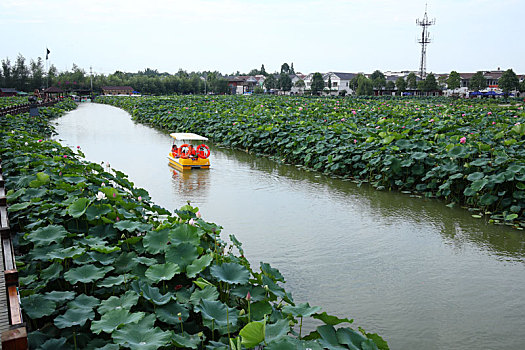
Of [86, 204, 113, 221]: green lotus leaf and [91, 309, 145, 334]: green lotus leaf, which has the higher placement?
[86, 204, 113, 221]: green lotus leaf

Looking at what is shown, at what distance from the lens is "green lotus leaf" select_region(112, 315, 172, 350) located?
2148mm

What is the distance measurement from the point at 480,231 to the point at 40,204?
17.5ft

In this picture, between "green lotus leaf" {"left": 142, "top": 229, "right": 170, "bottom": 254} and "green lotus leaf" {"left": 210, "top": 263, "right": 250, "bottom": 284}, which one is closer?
"green lotus leaf" {"left": 210, "top": 263, "right": 250, "bottom": 284}

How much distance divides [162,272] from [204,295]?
0.39 metres

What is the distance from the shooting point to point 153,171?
374 inches

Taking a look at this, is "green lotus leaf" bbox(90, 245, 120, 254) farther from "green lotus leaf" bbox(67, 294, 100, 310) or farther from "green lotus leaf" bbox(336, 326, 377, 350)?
"green lotus leaf" bbox(336, 326, 377, 350)

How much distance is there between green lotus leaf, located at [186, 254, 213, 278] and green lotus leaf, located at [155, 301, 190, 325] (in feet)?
0.82

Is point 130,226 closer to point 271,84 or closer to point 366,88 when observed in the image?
point 366,88

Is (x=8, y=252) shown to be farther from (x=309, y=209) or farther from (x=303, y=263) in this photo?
(x=309, y=209)

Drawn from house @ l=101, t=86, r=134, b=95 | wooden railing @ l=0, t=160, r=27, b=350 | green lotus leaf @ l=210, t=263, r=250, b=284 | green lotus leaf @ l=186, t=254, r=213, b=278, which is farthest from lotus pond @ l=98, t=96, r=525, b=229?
house @ l=101, t=86, r=134, b=95

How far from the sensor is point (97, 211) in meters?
3.84

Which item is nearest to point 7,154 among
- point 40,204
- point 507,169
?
point 40,204

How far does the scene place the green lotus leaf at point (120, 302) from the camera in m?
2.57

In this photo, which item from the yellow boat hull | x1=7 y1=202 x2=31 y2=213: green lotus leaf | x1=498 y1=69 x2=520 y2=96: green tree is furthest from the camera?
x1=498 y1=69 x2=520 y2=96: green tree
